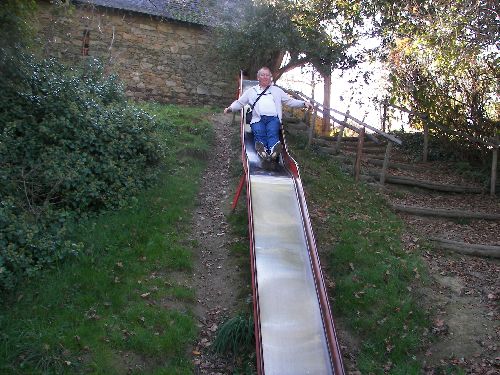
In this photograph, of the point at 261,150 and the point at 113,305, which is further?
the point at 261,150

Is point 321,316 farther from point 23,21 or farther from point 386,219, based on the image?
point 23,21

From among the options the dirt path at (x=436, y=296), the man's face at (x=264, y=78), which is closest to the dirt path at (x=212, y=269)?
the dirt path at (x=436, y=296)

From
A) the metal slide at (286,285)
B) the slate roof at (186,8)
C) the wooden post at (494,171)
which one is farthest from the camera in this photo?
the slate roof at (186,8)

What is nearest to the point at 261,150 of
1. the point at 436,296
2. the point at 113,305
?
the point at 436,296

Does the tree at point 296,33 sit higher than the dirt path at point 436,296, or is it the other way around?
the tree at point 296,33

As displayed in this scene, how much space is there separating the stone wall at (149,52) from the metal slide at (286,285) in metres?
8.40

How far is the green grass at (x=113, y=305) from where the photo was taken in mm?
5109

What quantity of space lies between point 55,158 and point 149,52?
28.4 feet

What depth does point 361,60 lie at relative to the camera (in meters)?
14.8

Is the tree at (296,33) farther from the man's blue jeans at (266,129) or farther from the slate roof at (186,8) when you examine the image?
the man's blue jeans at (266,129)

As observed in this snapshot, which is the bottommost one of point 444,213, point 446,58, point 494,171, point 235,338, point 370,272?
point 235,338

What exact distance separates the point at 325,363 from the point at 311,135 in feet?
24.5

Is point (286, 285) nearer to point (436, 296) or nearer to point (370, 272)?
point (370, 272)

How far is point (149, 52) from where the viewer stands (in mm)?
15336
